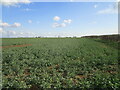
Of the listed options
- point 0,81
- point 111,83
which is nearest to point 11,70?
point 0,81

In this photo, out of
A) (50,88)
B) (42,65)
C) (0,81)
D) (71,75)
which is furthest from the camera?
(42,65)

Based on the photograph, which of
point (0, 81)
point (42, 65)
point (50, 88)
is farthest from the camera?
point (42, 65)

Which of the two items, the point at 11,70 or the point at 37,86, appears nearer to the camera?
the point at 37,86

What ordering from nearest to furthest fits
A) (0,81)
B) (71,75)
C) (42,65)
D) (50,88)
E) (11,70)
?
(50,88) → (0,81) → (71,75) → (11,70) → (42,65)

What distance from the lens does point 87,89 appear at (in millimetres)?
4453

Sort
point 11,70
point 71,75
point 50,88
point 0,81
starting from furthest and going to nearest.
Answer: point 11,70 → point 71,75 → point 0,81 → point 50,88

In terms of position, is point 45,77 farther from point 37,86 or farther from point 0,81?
point 0,81

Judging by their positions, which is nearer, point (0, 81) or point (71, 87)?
point (71, 87)

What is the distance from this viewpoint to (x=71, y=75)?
561cm

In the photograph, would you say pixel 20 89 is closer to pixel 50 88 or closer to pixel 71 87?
pixel 50 88

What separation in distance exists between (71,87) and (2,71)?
13.2ft

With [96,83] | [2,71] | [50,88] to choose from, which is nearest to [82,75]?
[96,83]

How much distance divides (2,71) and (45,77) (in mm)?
2789

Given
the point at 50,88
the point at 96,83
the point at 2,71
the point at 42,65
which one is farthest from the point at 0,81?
the point at 96,83
